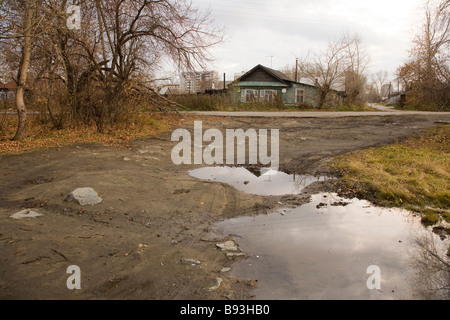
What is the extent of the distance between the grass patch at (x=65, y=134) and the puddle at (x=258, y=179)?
4470mm

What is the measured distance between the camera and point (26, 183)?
6938mm

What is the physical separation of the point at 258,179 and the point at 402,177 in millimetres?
3228

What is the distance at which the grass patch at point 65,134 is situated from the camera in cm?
1047

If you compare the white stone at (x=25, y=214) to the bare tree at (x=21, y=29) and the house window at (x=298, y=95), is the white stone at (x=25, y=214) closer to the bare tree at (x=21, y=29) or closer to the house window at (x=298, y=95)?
the bare tree at (x=21, y=29)

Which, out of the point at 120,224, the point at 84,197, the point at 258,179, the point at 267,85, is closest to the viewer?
the point at 120,224

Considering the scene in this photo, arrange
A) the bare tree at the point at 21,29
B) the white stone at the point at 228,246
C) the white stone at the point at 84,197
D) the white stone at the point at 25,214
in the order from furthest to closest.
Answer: the bare tree at the point at 21,29 < the white stone at the point at 84,197 < the white stone at the point at 25,214 < the white stone at the point at 228,246

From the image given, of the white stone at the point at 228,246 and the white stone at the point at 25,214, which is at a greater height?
the white stone at the point at 25,214

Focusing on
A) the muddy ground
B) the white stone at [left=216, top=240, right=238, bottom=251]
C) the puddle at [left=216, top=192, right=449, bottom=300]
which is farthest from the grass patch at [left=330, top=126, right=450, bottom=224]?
the white stone at [left=216, top=240, right=238, bottom=251]

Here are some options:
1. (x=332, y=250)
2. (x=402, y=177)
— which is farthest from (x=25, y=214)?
(x=402, y=177)

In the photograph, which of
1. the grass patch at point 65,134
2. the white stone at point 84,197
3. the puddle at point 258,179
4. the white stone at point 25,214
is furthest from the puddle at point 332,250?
the grass patch at point 65,134

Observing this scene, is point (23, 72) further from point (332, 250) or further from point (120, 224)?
point (332, 250)

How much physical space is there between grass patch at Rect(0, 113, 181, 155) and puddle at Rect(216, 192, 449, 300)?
784 cm

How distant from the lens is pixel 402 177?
722 cm

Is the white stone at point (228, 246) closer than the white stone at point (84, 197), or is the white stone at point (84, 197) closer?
the white stone at point (228, 246)
